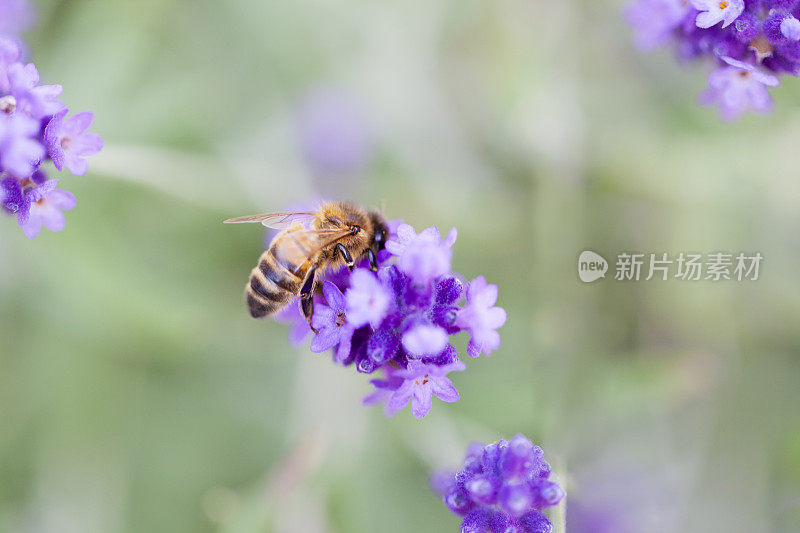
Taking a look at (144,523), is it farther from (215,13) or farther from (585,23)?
(585,23)

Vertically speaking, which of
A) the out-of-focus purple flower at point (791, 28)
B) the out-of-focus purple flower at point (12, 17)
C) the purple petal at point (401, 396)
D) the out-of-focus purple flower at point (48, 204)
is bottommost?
the purple petal at point (401, 396)

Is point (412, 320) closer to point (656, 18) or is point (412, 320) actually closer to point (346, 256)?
point (346, 256)

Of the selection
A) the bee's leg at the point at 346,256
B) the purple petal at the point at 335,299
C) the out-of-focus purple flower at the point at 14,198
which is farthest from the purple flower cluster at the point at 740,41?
the out-of-focus purple flower at the point at 14,198

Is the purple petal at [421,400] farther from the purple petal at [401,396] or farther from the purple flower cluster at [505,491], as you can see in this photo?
the purple flower cluster at [505,491]

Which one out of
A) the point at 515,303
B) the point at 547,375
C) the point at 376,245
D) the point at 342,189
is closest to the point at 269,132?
the point at 342,189

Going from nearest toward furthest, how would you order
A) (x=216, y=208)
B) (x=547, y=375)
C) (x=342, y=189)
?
(x=547, y=375) → (x=216, y=208) → (x=342, y=189)
